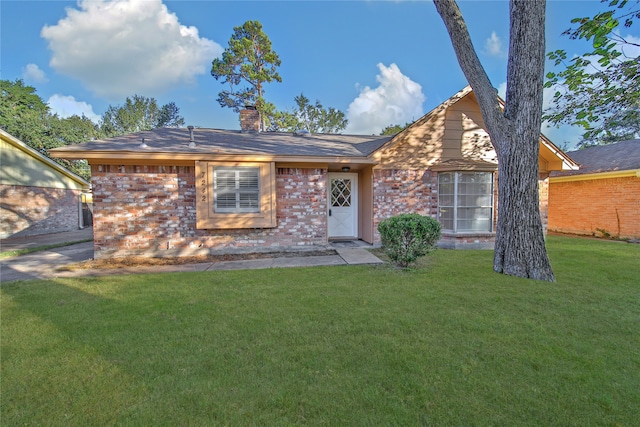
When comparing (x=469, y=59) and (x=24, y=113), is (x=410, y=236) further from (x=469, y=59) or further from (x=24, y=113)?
(x=24, y=113)

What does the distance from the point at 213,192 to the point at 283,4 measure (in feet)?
28.1

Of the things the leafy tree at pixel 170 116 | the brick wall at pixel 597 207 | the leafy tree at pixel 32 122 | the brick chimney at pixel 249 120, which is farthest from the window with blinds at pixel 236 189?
the leafy tree at pixel 170 116

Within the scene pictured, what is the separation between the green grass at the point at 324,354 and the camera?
204 cm

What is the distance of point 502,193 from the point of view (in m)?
5.67

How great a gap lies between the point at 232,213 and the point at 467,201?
23.1 feet

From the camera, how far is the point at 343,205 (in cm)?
966

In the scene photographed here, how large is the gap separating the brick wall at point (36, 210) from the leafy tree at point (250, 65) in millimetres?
13074

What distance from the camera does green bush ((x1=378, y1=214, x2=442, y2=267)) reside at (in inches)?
226

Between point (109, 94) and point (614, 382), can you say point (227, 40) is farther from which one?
point (614, 382)

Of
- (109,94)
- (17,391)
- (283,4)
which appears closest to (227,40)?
(283,4)

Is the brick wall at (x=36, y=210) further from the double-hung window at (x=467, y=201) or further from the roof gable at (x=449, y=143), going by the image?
the double-hung window at (x=467, y=201)

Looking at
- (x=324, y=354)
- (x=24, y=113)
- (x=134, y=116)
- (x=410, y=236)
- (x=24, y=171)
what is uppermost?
(x=134, y=116)

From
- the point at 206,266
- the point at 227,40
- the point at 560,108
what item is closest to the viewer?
the point at 206,266

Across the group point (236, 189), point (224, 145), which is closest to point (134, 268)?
point (236, 189)
